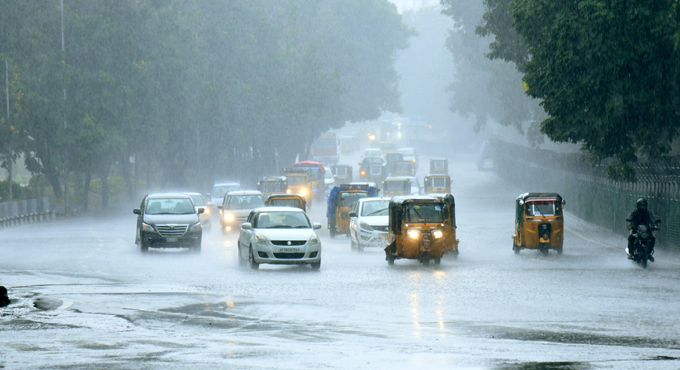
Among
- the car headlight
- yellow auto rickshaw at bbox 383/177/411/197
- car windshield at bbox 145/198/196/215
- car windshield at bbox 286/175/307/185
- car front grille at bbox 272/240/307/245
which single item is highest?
car windshield at bbox 286/175/307/185

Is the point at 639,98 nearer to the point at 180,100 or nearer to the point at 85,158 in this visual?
the point at 85,158

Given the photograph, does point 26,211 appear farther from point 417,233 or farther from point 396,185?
point 417,233

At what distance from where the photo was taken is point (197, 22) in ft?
258

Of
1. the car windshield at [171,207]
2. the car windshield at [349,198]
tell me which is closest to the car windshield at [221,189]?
the car windshield at [349,198]

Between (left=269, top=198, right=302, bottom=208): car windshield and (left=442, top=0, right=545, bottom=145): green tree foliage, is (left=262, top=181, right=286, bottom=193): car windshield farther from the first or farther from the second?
(left=269, top=198, right=302, bottom=208): car windshield

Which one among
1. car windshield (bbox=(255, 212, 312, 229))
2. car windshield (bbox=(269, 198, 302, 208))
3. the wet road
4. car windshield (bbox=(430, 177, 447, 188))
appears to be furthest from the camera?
car windshield (bbox=(430, 177, 447, 188))

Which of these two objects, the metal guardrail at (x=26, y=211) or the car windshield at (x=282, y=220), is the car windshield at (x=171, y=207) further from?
the metal guardrail at (x=26, y=211)

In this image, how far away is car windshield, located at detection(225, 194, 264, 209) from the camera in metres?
43.1

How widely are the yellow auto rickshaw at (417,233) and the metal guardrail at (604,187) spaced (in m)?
7.05

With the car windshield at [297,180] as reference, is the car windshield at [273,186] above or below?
below

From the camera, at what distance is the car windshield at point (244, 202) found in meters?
43.1

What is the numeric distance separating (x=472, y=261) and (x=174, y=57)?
44.6 meters

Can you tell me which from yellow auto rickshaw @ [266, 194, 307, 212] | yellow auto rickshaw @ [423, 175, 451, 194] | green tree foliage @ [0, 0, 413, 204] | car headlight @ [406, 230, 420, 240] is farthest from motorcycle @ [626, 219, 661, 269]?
yellow auto rickshaw @ [423, 175, 451, 194]

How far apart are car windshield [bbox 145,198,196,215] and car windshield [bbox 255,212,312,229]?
20.6ft
